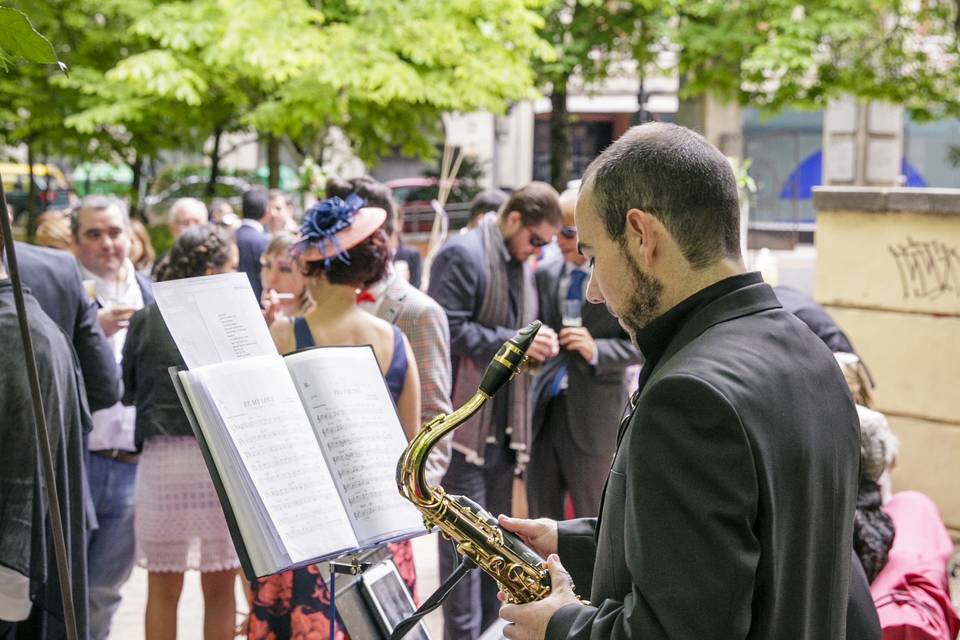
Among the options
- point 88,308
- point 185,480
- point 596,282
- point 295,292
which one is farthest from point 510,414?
point 596,282

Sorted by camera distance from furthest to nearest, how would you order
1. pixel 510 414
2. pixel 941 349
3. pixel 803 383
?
pixel 941 349 < pixel 510 414 < pixel 803 383

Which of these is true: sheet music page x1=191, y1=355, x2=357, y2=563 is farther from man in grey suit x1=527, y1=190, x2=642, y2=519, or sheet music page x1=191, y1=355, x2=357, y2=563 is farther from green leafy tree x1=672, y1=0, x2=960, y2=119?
green leafy tree x1=672, y1=0, x2=960, y2=119

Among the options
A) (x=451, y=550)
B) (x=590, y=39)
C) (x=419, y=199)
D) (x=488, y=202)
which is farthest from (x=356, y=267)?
(x=419, y=199)

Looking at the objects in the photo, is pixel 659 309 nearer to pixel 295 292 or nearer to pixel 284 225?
pixel 295 292

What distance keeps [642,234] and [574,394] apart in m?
3.71

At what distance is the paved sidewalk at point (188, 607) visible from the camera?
606cm

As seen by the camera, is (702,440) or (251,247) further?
(251,247)

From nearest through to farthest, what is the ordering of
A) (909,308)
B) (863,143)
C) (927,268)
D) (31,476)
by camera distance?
(31,476) → (927,268) → (909,308) → (863,143)

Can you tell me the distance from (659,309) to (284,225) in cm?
769

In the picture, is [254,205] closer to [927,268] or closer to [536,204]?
[536,204]

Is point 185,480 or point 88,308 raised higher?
point 88,308

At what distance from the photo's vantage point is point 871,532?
4172mm

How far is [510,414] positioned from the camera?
5656 mm

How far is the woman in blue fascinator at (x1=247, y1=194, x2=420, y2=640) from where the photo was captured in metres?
3.95
